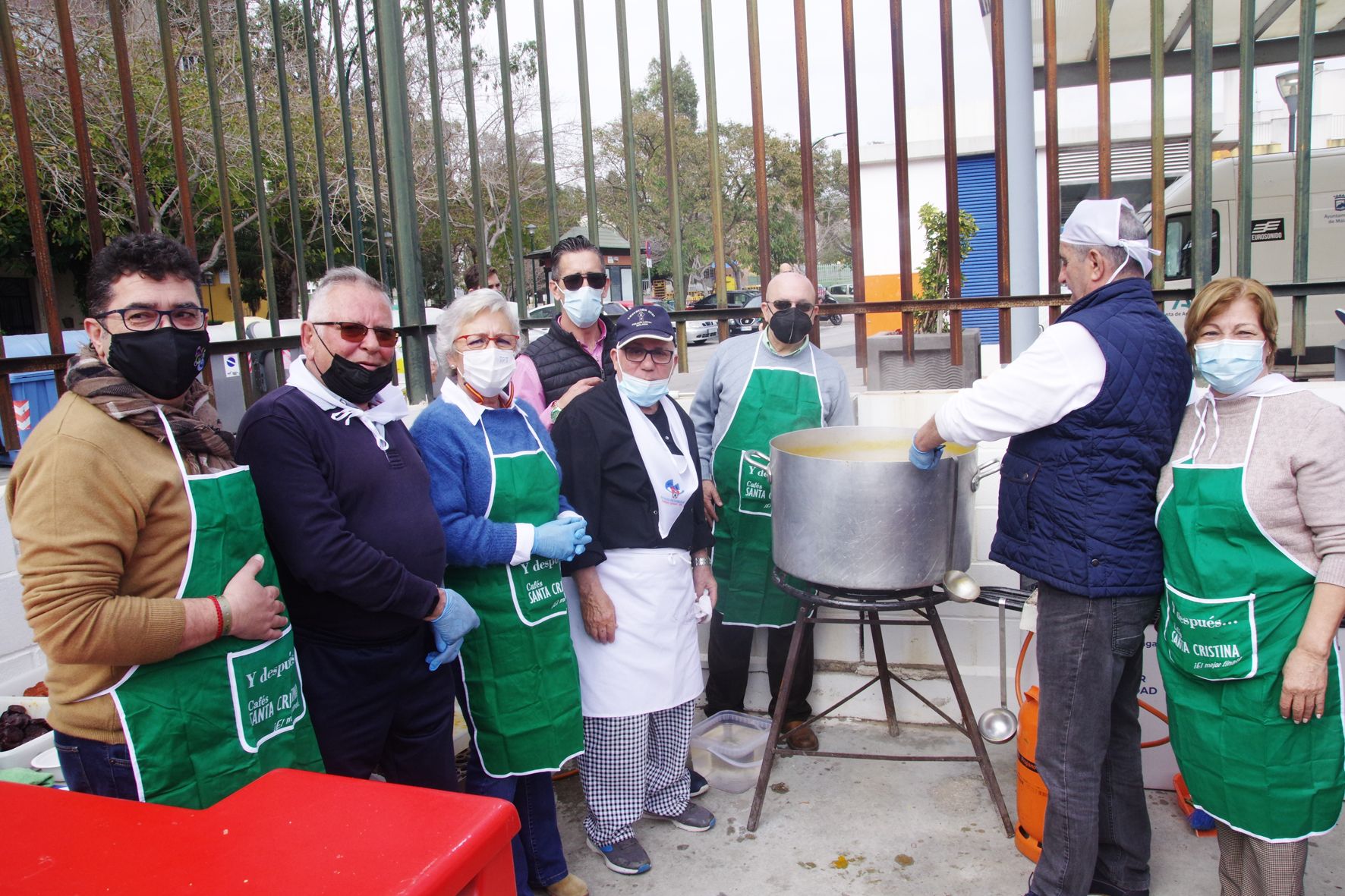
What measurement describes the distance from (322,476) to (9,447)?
169cm

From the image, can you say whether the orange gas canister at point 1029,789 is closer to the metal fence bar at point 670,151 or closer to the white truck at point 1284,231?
the metal fence bar at point 670,151

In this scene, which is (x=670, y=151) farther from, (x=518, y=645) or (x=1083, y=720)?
(x=1083, y=720)

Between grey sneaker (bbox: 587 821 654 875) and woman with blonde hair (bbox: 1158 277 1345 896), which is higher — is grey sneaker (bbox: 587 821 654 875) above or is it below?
below

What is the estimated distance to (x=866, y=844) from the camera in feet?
10.3

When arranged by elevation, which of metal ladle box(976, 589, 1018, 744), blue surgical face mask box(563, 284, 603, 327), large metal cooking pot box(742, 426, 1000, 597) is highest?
blue surgical face mask box(563, 284, 603, 327)

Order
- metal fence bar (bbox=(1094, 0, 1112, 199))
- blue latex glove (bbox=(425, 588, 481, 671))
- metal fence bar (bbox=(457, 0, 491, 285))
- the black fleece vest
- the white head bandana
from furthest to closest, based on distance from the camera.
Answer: metal fence bar (bbox=(457, 0, 491, 285)), metal fence bar (bbox=(1094, 0, 1112, 199)), the black fleece vest, the white head bandana, blue latex glove (bbox=(425, 588, 481, 671))

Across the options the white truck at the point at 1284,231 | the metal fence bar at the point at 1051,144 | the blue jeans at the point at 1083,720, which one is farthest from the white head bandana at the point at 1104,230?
the white truck at the point at 1284,231

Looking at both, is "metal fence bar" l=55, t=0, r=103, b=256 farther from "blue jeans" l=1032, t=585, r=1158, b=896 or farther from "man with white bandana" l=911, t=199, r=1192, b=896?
"blue jeans" l=1032, t=585, r=1158, b=896

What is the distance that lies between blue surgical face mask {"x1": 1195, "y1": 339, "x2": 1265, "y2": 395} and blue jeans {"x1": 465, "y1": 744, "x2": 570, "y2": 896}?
2.13m

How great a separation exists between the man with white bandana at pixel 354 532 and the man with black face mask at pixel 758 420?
143 centimetres

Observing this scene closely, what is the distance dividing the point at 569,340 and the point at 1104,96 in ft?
7.47

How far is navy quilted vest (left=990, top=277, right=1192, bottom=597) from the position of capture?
235 cm

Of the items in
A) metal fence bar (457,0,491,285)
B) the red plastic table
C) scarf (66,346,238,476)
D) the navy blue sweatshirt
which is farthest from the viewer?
metal fence bar (457,0,491,285)

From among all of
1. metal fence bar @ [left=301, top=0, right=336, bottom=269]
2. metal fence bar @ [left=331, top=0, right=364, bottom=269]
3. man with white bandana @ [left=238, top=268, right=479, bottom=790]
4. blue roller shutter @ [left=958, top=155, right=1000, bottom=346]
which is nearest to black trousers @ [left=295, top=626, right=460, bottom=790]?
man with white bandana @ [left=238, top=268, right=479, bottom=790]
